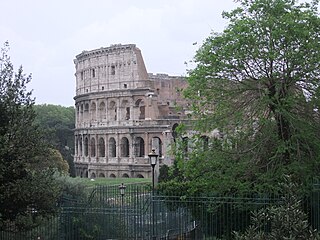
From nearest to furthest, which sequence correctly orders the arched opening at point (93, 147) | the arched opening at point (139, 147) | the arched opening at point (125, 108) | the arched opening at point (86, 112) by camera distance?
the arched opening at point (139, 147) < the arched opening at point (125, 108) < the arched opening at point (93, 147) < the arched opening at point (86, 112)

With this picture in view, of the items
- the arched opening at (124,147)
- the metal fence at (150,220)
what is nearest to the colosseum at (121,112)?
the arched opening at (124,147)

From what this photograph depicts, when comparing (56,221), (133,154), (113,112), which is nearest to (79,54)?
(113,112)

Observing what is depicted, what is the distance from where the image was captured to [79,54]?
62750mm

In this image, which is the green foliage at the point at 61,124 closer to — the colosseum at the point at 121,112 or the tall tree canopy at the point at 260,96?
the colosseum at the point at 121,112

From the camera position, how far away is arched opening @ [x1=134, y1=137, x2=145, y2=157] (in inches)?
2232

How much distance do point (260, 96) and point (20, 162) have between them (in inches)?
243

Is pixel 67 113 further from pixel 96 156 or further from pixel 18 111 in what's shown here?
pixel 18 111

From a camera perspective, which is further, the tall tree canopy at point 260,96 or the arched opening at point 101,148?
the arched opening at point 101,148

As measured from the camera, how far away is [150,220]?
1659cm

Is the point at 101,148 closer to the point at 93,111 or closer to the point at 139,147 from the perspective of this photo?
the point at 93,111

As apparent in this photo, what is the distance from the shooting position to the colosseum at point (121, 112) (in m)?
55.2

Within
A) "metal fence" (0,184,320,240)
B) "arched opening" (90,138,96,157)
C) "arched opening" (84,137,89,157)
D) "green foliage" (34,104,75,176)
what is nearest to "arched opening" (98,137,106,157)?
"arched opening" (90,138,96,157)

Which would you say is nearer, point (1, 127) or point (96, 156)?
point (1, 127)

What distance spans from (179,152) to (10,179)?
4.79 m
